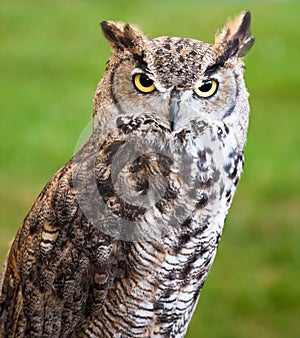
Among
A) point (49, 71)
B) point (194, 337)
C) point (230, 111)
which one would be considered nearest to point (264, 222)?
point (194, 337)

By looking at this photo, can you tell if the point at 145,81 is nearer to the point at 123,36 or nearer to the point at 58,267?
the point at 123,36

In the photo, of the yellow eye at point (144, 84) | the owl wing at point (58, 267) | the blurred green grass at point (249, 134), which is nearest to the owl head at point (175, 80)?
the yellow eye at point (144, 84)

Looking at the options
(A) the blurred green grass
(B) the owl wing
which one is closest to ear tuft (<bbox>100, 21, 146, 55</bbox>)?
(B) the owl wing

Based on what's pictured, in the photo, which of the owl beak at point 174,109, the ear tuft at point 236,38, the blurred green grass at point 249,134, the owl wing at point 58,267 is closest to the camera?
the owl beak at point 174,109

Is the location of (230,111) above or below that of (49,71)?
below

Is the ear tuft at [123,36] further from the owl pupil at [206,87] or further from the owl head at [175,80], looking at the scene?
the owl pupil at [206,87]

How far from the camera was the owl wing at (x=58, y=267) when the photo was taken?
7.61 feet

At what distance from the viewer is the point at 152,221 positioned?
226 cm

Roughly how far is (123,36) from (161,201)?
0.44 metres

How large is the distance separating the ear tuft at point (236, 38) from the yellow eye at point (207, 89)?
7cm

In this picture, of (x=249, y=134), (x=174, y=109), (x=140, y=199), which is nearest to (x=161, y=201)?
(x=140, y=199)

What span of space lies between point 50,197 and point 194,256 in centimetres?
42

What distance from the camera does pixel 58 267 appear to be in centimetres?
236

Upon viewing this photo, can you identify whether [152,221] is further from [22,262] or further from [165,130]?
[22,262]
